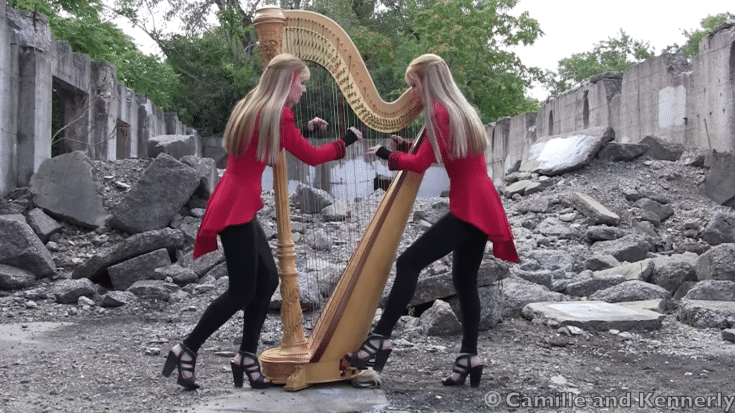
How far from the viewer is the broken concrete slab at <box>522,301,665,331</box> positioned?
228 inches

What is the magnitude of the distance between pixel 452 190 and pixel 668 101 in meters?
10.8

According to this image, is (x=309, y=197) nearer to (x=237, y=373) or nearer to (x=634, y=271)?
(x=237, y=373)

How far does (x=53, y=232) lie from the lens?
29.2 ft

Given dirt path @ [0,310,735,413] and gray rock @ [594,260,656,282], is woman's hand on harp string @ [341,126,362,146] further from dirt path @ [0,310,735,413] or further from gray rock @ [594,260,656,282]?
gray rock @ [594,260,656,282]

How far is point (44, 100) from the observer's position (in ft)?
33.9

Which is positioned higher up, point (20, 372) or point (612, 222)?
point (612, 222)

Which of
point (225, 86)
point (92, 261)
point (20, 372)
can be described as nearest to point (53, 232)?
point (92, 261)

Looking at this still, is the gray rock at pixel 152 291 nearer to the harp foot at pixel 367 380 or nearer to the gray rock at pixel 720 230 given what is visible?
the harp foot at pixel 367 380

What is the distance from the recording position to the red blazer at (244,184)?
3707 millimetres

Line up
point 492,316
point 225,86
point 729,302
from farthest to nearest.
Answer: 1. point 225,86
2. point 729,302
3. point 492,316

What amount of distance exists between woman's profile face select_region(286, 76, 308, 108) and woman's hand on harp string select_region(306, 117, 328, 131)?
128 mm

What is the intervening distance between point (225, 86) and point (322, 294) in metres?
25.4

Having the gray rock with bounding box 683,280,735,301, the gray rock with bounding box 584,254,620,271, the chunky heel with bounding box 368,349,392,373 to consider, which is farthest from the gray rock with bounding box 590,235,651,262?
the chunky heel with bounding box 368,349,392,373

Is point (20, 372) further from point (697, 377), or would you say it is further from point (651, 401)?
point (697, 377)
